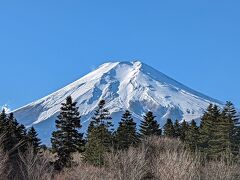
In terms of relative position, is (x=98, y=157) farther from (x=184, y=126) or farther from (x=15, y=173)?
(x=184, y=126)

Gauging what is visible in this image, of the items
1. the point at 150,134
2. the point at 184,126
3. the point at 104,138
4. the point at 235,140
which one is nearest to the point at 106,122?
the point at 104,138

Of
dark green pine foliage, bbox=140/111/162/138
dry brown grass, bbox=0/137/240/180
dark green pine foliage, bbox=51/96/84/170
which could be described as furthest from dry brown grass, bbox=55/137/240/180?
dark green pine foliage, bbox=140/111/162/138

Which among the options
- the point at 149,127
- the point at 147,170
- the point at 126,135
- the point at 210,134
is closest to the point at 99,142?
the point at 126,135

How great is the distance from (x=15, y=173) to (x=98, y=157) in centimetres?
719

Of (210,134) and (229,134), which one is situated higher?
(210,134)

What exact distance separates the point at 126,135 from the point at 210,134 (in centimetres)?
989

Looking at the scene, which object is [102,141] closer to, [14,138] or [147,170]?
[14,138]

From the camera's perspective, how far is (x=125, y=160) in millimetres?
40312

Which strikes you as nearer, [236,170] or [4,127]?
[236,170]

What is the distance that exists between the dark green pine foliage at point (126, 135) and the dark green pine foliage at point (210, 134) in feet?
24.4

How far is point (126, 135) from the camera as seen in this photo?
58.2m

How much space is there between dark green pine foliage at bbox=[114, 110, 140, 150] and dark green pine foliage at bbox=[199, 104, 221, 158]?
744 centimetres

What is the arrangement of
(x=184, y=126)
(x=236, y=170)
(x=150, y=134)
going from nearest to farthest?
(x=236, y=170), (x=150, y=134), (x=184, y=126)

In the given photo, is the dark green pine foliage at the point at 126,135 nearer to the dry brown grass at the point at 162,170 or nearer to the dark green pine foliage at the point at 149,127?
the dark green pine foliage at the point at 149,127
